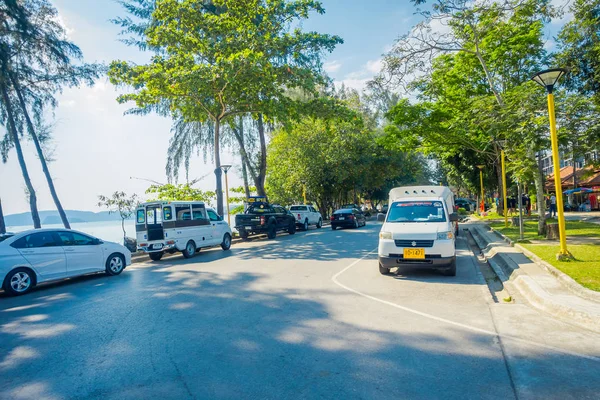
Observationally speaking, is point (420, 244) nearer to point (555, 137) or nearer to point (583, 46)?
point (555, 137)

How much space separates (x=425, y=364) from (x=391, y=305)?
2526mm

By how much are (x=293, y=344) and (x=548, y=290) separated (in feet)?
15.8

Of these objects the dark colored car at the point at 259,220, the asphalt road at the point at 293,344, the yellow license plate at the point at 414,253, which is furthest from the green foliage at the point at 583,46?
the dark colored car at the point at 259,220

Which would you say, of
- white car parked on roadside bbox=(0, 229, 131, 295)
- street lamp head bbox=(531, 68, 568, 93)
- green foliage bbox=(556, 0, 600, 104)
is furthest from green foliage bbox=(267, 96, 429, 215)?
street lamp head bbox=(531, 68, 568, 93)

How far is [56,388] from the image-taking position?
3.95m

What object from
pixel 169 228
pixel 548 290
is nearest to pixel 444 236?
pixel 548 290

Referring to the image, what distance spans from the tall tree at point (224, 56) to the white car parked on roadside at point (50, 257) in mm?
8429

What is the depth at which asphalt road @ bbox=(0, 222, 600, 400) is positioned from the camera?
379cm

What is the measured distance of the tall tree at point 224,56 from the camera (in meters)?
17.1

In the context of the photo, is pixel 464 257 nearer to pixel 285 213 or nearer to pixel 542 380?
pixel 542 380

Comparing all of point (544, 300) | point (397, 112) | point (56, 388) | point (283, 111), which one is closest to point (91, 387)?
Result: point (56, 388)

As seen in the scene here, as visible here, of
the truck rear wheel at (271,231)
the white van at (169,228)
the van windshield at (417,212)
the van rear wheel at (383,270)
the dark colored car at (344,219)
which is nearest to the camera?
the van rear wheel at (383,270)

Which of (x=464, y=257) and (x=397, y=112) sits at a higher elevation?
(x=397, y=112)

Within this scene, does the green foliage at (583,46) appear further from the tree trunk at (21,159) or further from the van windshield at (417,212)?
the tree trunk at (21,159)
